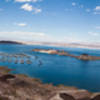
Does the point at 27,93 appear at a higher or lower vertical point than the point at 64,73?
higher

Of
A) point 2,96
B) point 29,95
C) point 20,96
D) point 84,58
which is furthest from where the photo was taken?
point 84,58

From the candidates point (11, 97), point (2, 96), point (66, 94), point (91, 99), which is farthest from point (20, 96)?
point (91, 99)

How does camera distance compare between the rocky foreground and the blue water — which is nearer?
the rocky foreground

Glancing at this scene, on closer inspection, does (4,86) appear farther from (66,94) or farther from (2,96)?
(66,94)

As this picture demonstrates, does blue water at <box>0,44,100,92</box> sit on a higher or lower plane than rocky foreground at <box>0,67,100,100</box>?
lower

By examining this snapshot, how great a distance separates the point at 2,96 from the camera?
16.1m

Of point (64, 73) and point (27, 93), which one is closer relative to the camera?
point (27, 93)

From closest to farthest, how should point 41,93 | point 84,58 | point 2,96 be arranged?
point 2,96
point 41,93
point 84,58

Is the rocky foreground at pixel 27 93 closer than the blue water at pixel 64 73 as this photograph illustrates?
Yes

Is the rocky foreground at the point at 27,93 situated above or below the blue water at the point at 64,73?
above

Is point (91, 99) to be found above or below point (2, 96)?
below

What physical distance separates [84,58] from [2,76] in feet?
251

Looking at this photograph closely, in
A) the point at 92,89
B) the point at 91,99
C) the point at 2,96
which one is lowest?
the point at 92,89

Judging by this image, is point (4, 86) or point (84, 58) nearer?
point (4, 86)
